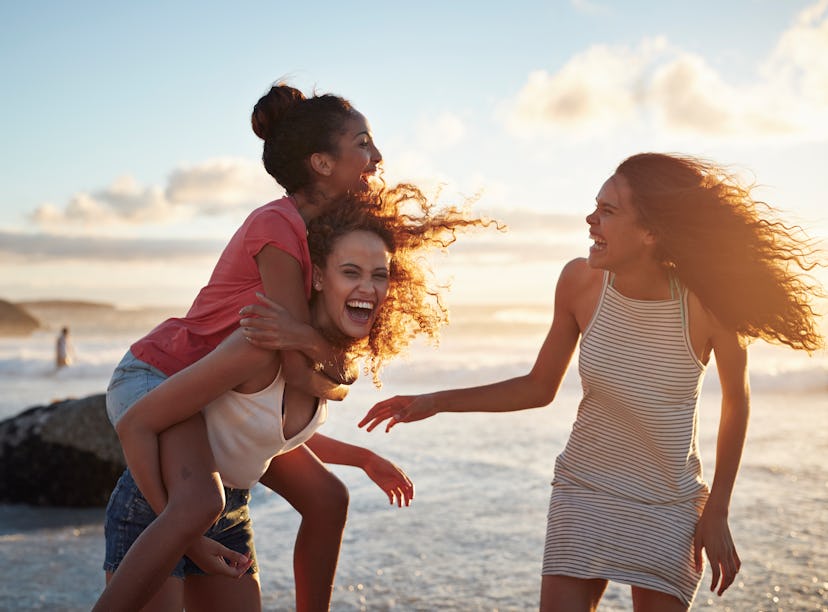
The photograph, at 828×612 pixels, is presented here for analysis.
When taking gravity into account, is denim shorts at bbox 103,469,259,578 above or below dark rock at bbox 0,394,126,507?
above

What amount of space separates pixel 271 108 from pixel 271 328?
50.0 inches

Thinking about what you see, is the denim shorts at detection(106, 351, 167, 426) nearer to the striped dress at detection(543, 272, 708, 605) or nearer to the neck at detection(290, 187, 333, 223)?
the neck at detection(290, 187, 333, 223)

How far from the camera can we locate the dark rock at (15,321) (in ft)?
199

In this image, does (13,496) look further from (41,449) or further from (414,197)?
(414,197)

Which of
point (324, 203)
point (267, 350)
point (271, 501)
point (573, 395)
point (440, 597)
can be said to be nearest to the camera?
point (267, 350)

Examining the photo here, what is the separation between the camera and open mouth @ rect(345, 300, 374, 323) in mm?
3348

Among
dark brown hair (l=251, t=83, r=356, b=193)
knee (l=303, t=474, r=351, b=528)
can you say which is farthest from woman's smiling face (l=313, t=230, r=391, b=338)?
knee (l=303, t=474, r=351, b=528)

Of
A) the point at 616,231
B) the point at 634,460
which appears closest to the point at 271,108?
the point at 616,231

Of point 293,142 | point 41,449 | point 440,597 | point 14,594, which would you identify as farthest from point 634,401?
point 41,449

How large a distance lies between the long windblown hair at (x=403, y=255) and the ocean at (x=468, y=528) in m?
0.17

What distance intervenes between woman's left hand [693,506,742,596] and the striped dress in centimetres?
5

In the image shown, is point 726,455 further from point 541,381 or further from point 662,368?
point 541,381

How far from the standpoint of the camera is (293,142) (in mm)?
3746

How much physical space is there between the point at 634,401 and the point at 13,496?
689 cm
